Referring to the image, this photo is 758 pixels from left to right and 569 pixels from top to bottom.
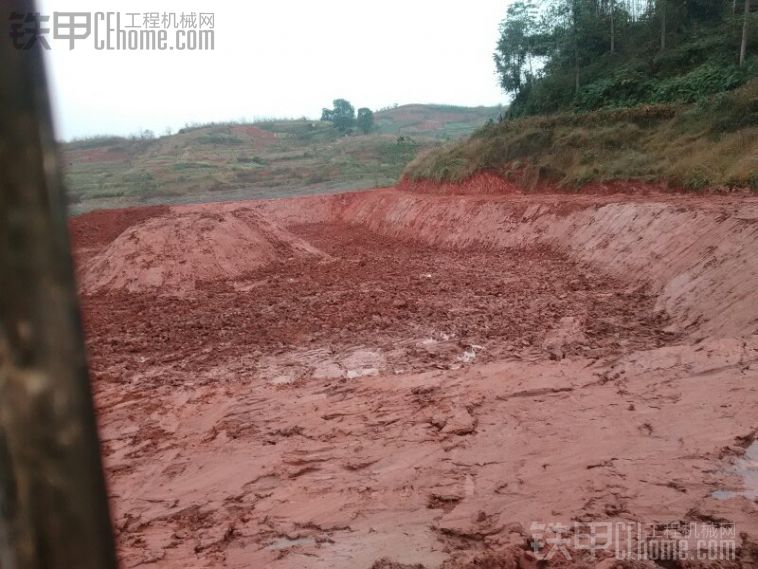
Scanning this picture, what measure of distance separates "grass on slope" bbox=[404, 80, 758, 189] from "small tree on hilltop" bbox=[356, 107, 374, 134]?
1757 inches

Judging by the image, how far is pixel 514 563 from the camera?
327cm

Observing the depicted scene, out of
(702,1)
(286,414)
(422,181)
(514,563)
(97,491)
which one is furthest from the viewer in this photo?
(422,181)

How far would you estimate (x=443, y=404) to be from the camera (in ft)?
19.0

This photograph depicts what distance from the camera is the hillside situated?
35.7m

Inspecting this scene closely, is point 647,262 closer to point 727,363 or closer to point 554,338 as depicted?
point 554,338

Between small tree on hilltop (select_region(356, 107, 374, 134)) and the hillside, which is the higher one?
small tree on hilltop (select_region(356, 107, 374, 134))

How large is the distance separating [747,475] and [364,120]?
67.3 metres

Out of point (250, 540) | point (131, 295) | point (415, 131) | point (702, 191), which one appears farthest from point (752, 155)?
point (415, 131)

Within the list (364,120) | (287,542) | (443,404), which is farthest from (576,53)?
(364,120)

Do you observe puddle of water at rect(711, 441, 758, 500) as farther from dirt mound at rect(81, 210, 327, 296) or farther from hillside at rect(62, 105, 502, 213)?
hillside at rect(62, 105, 502, 213)

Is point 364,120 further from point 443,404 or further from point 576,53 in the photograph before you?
point 443,404

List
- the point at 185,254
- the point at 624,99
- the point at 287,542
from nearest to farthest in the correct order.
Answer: the point at 287,542 < the point at 185,254 < the point at 624,99

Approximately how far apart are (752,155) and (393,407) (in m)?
11.2

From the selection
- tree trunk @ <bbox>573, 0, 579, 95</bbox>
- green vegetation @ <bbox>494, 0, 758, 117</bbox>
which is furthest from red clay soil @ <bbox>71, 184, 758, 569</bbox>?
tree trunk @ <bbox>573, 0, 579, 95</bbox>
